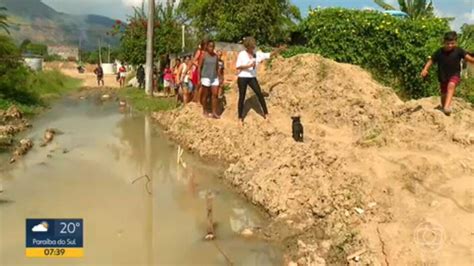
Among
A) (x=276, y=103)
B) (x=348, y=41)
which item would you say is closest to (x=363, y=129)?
(x=276, y=103)

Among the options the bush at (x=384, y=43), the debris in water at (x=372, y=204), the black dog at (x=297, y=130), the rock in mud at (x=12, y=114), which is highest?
the bush at (x=384, y=43)

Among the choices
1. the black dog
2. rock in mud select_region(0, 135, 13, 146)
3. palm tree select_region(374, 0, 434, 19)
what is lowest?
rock in mud select_region(0, 135, 13, 146)

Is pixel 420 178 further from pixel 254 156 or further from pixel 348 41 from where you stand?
pixel 348 41

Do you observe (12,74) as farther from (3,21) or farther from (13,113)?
(13,113)

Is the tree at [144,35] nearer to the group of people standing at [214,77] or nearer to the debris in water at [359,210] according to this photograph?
the group of people standing at [214,77]

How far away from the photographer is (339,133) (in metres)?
8.98

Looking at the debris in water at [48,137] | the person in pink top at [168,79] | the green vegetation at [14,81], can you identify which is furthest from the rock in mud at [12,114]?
the person in pink top at [168,79]

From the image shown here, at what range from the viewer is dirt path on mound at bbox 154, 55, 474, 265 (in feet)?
15.6

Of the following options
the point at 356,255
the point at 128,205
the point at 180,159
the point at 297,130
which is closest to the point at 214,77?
the point at 180,159

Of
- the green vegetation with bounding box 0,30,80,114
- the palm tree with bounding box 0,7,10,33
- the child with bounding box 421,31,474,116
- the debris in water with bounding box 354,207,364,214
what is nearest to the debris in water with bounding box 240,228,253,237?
the debris in water with bounding box 354,207,364,214

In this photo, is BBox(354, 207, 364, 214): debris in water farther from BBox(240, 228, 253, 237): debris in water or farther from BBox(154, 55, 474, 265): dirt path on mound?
BBox(240, 228, 253, 237): debris in water
